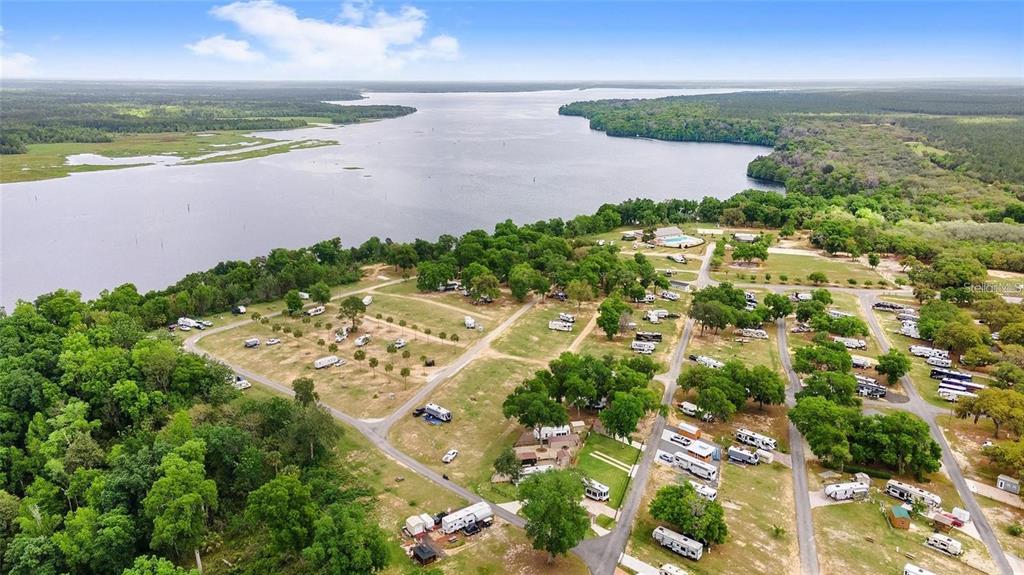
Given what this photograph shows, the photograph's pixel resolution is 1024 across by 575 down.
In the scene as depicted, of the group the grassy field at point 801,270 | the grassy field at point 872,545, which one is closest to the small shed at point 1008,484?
the grassy field at point 872,545

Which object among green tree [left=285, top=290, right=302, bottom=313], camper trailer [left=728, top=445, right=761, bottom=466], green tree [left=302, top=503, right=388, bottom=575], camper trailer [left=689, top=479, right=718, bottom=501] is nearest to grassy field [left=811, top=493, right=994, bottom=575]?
camper trailer [left=728, top=445, right=761, bottom=466]

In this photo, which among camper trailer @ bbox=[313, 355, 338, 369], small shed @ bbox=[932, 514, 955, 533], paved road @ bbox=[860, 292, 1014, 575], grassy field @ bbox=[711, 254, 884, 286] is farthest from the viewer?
grassy field @ bbox=[711, 254, 884, 286]

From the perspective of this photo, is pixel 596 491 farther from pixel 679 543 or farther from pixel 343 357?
pixel 343 357

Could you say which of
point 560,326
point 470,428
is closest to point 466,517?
point 470,428

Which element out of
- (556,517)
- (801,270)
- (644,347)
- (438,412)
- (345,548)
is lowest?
(438,412)

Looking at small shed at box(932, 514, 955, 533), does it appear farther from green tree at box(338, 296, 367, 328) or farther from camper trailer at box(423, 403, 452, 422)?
green tree at box(338, 296, 367, 328)
